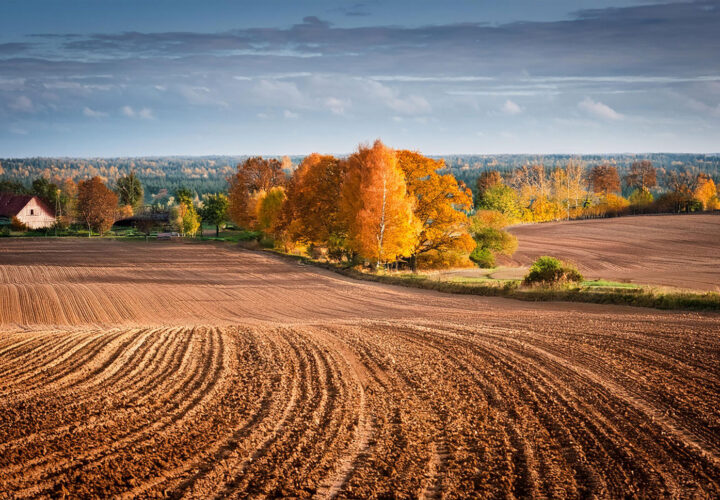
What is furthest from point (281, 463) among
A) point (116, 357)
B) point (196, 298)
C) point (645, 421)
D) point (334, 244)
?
point (334, 244)

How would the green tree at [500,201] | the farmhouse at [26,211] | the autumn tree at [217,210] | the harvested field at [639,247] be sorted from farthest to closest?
the farmhouse at [26,211], the green tree at [500,201], the autumn tree at [217,210], the harvested field at [639,247]

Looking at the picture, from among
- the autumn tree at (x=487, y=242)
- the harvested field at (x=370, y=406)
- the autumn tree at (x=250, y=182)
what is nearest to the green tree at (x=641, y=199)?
the autumn tree at (x=487, y=242)

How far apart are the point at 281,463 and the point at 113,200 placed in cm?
9148

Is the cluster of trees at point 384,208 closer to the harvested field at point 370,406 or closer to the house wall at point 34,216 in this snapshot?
the harvested field at point 370,406

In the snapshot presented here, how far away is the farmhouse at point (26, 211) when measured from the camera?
98125mm

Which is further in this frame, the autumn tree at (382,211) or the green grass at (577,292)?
the autumn tree at (382,211)

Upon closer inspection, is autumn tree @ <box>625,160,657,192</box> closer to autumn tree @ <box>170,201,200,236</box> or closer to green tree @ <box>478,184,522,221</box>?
green tree @ <box>478,184,522,221</box>

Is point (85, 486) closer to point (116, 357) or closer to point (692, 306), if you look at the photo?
point (116, 357)

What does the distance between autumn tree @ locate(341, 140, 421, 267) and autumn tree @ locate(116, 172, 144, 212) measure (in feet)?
298

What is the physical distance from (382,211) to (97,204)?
62886 millimetres

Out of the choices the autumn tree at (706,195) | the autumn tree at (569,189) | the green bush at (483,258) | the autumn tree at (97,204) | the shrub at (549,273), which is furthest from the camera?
the autumn tree at (569,189)

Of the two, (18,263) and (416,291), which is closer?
(416,291)

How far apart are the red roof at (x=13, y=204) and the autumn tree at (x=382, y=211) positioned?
3045 inches

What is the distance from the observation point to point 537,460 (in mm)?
9234
